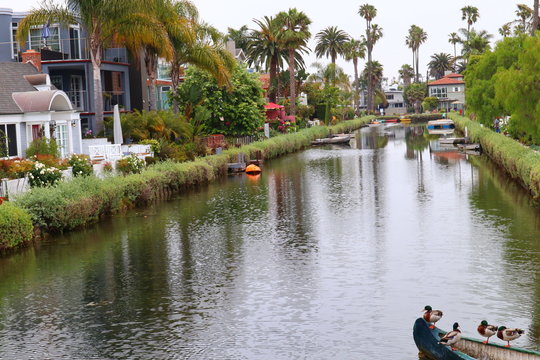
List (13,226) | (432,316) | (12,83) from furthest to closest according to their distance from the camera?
(12,83) < (13,226) < (432,316)

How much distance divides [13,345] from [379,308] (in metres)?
8.66

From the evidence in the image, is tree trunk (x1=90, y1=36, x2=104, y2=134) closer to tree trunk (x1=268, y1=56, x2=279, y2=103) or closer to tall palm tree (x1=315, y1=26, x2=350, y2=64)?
tree trunk (x1=268, y1=56, x2=279, y2=103)

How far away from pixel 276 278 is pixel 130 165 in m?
20.4

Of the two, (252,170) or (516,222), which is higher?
(252,170)

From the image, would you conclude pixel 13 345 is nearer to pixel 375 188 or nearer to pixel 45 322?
pixel 45 322

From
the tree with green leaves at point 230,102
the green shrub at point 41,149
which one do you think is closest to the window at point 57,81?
the tree with green leaves at point 230,102

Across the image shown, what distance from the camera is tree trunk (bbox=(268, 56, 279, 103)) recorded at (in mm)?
92500

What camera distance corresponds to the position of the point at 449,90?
16888cm

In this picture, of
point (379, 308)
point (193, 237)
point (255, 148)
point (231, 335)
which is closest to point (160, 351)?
point (231, 335)

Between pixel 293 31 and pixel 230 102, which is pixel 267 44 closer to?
pixel 293 31

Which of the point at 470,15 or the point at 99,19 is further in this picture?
the point at 470,15

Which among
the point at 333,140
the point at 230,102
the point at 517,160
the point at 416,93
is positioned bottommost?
the point at 517,160

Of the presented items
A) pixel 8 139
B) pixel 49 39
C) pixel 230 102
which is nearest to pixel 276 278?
pixel 8 139

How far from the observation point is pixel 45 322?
757 inches
